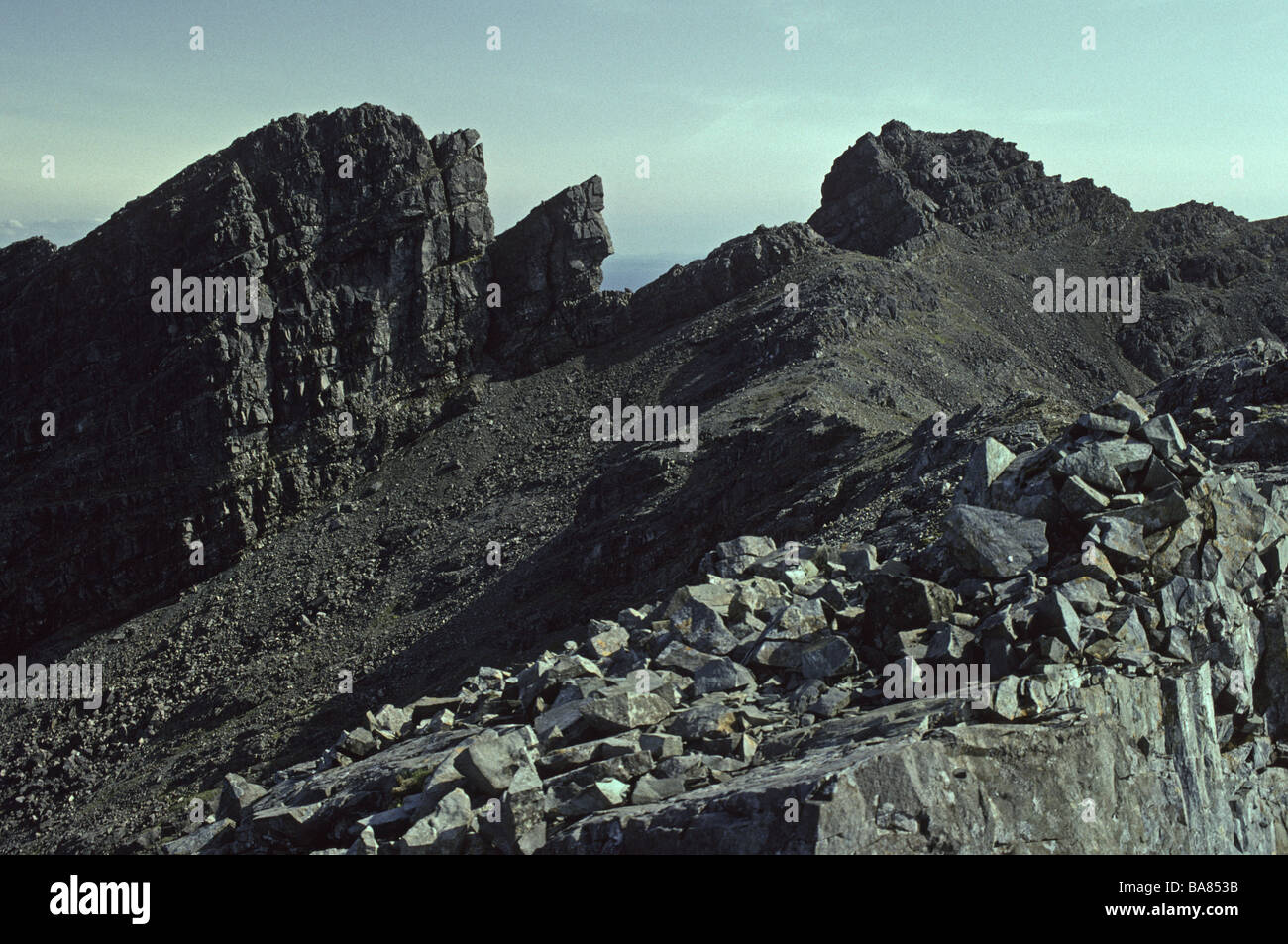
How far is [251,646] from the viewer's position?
75250mm

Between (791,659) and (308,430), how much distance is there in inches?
3410

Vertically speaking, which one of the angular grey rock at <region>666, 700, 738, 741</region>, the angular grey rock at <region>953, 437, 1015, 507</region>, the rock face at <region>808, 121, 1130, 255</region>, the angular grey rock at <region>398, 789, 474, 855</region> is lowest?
the angular grey rock at <region>398, 789, 474, 855</region>

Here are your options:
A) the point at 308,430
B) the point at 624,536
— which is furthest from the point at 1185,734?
the point at 308,430

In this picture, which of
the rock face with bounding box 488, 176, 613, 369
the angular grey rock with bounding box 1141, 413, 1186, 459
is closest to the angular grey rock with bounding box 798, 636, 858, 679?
the angular grey rock with bounding box 1141, 413, 1186, 459

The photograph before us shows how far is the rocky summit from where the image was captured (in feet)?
57.1

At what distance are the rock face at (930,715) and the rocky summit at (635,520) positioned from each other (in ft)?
0.27

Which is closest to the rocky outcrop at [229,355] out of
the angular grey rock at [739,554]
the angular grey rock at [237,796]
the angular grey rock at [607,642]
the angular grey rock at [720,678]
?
the angular grey rock at [739,554]

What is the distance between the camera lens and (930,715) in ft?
55.3

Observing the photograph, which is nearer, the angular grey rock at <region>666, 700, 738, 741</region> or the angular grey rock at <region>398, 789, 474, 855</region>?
the angular grey rock at <region>398, 789, 474, 855</region>

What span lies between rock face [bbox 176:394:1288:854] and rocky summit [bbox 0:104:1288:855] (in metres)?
0.08

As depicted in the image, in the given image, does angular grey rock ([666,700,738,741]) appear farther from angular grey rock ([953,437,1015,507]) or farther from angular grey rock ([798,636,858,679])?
angular grey rock ([953,437,1015,507])

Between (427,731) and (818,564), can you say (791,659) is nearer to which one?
(818,564)

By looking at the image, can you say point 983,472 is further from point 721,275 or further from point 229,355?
point 229,355

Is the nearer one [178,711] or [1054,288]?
[178,711]
